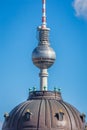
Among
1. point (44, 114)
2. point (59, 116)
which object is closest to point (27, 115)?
point (44, 114)

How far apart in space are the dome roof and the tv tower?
7145mm

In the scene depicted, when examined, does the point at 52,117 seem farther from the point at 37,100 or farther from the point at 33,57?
the point at 33,57

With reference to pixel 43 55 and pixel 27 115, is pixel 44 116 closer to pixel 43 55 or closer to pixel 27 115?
pixel 27 115

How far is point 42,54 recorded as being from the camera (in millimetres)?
162625

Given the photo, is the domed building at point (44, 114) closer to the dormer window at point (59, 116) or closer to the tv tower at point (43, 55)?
the dormer window at point (59, 116)

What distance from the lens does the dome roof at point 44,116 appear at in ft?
493

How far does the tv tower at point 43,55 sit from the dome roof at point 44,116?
7.15m

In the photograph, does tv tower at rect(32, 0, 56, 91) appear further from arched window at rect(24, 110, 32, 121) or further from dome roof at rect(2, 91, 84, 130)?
arched window at rect(24, 110, 32, 121)

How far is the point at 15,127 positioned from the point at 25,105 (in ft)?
15.5

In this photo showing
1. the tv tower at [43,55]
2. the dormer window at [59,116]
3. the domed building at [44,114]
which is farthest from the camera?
the tv tower at [43,55]

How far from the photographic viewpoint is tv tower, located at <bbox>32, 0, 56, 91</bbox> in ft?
533

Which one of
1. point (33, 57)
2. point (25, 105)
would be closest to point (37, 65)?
point (33, 57)

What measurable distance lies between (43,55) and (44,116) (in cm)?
1637

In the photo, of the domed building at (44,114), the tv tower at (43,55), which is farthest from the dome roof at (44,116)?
the tv tower at (43,55)
